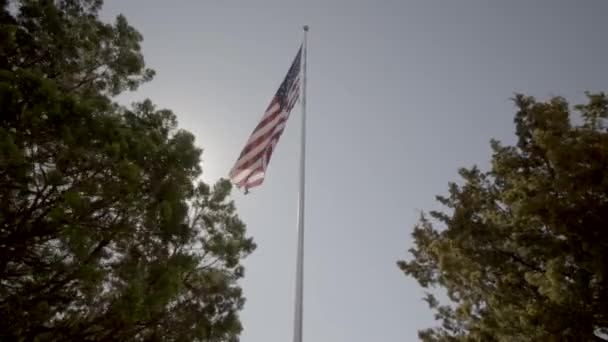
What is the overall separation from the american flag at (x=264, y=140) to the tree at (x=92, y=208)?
1.10 metres

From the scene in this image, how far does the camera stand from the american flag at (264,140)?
31.6 ft

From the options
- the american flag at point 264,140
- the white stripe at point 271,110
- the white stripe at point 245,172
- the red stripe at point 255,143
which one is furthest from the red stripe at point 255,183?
the white stripe at point 271,110

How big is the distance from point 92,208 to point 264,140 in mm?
4673

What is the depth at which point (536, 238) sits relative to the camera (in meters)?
7.53

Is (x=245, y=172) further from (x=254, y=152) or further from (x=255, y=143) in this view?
(x=255, y=143)

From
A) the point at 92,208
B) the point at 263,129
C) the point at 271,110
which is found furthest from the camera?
the point at 271,110

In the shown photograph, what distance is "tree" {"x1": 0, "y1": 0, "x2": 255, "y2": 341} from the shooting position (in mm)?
5785

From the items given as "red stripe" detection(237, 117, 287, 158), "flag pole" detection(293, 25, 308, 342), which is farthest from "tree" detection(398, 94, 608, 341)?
"red stripe" detection(237, 117, 287, 158)

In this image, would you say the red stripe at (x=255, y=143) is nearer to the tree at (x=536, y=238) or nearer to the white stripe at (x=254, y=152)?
the white stripe at (x=254, y=152)

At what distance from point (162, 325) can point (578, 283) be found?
25.1ft

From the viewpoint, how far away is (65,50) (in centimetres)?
771

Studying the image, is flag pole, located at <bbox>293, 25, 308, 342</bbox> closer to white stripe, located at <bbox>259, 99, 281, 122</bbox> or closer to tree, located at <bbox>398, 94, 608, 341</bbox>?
white stripe, located at <bbox>259, 99, 281, 122</bbox>

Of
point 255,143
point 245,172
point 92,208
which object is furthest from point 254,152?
point 92,208

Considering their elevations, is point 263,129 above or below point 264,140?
above
